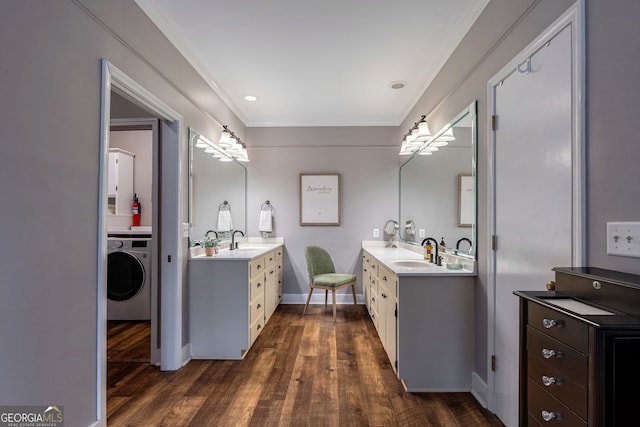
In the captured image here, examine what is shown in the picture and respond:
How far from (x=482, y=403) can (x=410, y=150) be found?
244cm

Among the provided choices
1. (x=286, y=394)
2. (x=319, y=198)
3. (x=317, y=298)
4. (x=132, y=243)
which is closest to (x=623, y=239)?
(x=286, y=394)

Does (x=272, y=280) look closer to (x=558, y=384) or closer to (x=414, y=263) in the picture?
(x=414, y=263)

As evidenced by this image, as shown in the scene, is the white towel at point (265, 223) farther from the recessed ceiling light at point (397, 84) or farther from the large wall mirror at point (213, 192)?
the recessed ceiling light at point (397, 84)

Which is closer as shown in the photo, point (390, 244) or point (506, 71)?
point (506, 71)

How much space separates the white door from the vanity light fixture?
246 centimetres

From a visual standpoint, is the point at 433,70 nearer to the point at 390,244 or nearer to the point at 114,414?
the point at 390,244

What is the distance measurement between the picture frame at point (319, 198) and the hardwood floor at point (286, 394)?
1834mm

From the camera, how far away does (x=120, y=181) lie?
12.8 feet

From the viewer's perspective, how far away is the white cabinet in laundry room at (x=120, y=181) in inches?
150

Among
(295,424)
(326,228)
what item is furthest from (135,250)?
(295,424)

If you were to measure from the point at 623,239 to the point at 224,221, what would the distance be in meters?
3.29

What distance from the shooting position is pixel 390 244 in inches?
167

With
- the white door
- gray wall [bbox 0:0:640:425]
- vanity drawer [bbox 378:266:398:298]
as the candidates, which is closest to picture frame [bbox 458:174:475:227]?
gray wall [bbox 0:0:640:425]

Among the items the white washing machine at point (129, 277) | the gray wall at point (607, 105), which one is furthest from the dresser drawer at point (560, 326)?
the white washing machine at point (129, 277)
